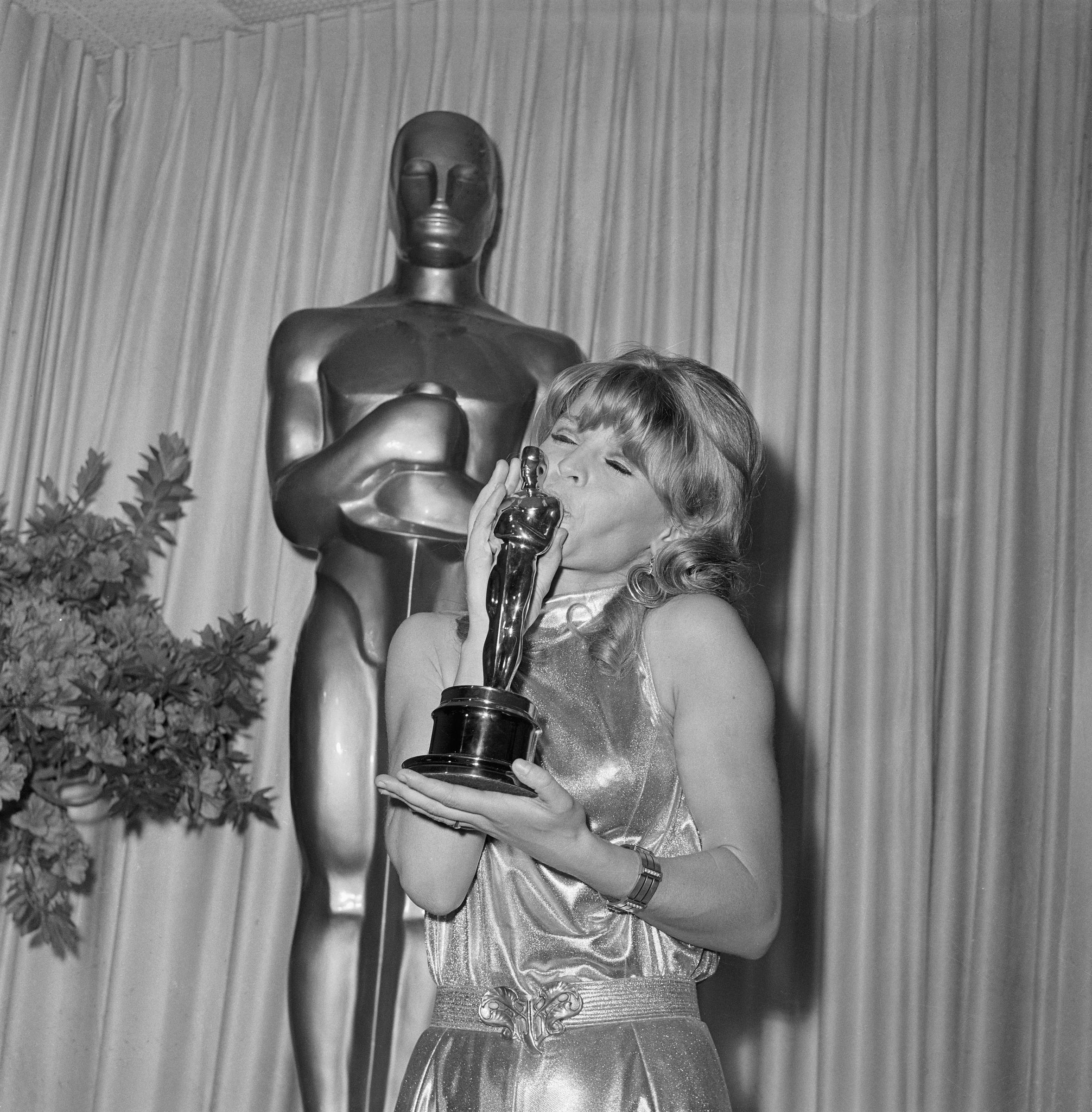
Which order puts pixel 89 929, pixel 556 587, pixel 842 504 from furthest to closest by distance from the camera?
pixel 89 929 < pixel 842 504 < pixel 556 587

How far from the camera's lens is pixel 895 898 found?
282 centimetres

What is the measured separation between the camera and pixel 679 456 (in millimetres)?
1488

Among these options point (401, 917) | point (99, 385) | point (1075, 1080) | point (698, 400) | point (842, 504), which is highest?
point (99, 385)

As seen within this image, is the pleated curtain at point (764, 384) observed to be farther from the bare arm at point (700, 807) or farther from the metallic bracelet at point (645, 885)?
the metallic bracelet at point (645, 885)

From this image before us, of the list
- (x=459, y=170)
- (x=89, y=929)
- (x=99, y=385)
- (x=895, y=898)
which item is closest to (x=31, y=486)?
(x=99, y=385)

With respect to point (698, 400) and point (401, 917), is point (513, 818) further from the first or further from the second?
point (401, 917)

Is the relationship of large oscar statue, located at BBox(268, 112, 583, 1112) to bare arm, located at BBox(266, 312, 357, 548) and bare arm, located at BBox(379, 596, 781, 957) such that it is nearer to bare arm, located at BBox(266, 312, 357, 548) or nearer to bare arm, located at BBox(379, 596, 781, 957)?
bare arm, located at BBox(266, 312, 357, 548)

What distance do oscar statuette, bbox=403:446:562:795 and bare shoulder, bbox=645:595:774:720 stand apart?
164mm

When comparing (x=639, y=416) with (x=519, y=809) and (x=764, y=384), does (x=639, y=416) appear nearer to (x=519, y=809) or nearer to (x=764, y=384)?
(x=519, y=809)

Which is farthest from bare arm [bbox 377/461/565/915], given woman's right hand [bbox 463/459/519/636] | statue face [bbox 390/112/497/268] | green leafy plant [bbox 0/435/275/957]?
statue face [bbox 390/112/497/268]

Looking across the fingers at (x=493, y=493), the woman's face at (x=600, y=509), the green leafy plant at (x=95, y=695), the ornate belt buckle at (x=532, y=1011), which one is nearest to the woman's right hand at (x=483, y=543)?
the fingers at (x=493, y=493)

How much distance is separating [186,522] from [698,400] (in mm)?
2195

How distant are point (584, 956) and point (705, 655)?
0.99ft

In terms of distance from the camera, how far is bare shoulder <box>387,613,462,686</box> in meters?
1.42
